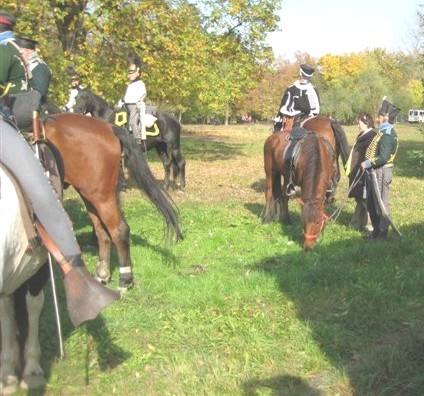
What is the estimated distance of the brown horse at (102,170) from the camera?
5609mm

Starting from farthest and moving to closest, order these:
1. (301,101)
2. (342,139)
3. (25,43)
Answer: (301,101), (342,139), (25,43)

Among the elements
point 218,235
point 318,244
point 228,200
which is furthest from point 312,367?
point 228,200

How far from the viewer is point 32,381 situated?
4.12 meters

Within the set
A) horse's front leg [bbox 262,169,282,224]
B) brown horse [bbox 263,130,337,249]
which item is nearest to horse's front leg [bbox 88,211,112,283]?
brown horse [bbox 263,130,337,249]

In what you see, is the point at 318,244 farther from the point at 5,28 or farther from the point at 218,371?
the point at 5,28

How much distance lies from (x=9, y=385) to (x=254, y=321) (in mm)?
2192

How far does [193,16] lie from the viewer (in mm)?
20594

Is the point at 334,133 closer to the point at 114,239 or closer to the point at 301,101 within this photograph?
the point at 301,101

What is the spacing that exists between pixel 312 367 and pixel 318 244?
137 inches

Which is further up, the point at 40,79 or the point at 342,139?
the point at 40,79

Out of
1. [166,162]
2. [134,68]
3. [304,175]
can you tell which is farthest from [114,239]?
[166,162]

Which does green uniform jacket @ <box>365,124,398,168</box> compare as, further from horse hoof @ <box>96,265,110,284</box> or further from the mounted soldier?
the mounted soldier

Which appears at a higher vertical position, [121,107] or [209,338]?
[121,107]

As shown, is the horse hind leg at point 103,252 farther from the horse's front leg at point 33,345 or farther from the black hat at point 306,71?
the black hat at point 306,71
